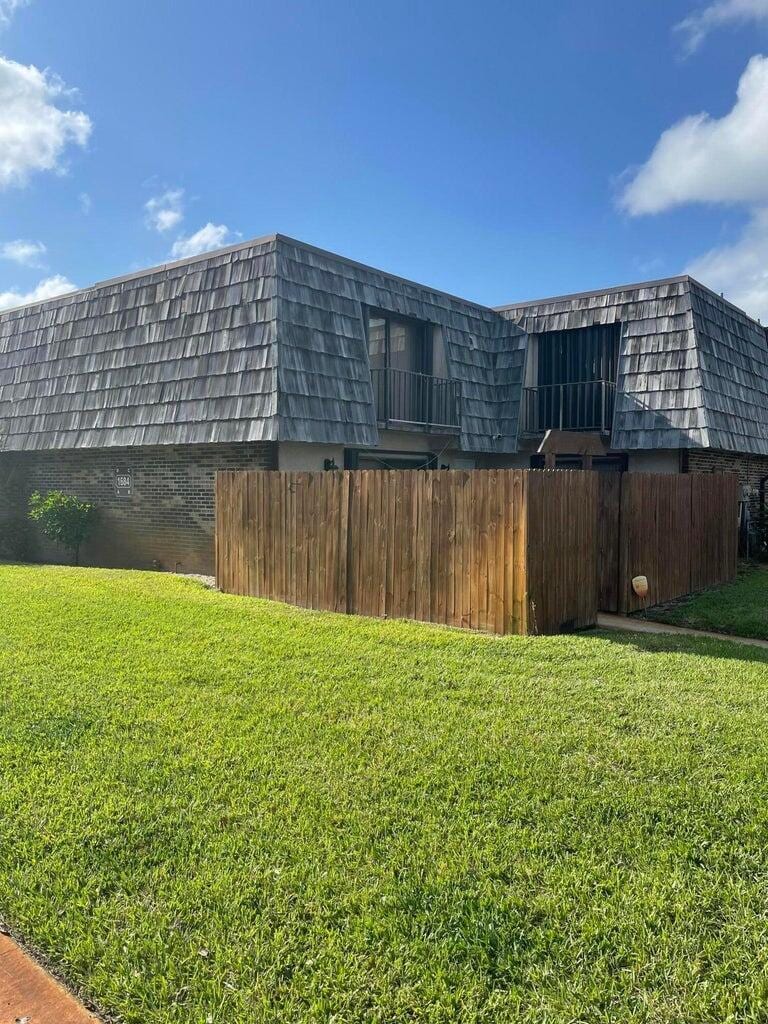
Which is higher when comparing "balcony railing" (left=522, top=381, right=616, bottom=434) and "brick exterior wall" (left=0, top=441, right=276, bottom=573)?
"balcony railing" (left=522, top=381, right=616, bottom=434)

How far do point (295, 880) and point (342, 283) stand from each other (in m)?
11.2

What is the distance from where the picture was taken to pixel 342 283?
41.4 feet

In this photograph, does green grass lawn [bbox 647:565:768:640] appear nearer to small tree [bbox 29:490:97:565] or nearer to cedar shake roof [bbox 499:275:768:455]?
cedar shake roof [bbox 499:275:768:455]

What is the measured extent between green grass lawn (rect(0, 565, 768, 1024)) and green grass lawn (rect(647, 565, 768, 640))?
8.15 ft

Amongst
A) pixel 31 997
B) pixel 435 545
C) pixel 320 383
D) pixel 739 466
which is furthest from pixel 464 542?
pixel 739 466

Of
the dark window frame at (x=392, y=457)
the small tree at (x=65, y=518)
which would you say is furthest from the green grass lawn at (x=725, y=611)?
the small tree at (x=65, y=518)

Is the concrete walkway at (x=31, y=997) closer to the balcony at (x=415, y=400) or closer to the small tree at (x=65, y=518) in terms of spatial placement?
the balcony at (x=415, y=400)

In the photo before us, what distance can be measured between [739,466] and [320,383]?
9.79 meters

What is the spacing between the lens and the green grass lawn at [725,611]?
834 cm

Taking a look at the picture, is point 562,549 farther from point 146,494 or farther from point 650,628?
point 146,494

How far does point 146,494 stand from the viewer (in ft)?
43.4

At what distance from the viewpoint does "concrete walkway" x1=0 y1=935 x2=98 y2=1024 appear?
91.7 inches

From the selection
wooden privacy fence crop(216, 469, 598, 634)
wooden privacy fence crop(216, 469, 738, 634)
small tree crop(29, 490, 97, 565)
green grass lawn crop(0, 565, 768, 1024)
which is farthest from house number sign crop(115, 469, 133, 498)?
green grass lawn crop(0, 565, 768, 1024)

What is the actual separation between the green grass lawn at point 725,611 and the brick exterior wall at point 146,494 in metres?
6.22
